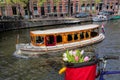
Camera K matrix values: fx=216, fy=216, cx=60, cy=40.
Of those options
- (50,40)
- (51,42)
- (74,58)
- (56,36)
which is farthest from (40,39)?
(74,58)

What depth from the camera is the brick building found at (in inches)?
1949

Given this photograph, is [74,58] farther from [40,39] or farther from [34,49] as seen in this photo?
[40,39]

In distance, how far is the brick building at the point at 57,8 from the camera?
49500mm

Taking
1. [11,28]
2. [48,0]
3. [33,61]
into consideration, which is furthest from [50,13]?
[33,61]

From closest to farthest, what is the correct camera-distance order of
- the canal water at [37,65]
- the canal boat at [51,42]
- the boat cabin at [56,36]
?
the canal water at [37,65]
the canal boat at [51,42]
the boat cabin at [56,36]

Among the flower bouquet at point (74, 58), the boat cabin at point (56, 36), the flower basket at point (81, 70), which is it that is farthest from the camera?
the boat cabin at point (56, 36)

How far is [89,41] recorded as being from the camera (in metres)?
24.7

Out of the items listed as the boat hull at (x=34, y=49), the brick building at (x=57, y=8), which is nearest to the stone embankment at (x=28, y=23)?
the brick building at (x=57, y=8)

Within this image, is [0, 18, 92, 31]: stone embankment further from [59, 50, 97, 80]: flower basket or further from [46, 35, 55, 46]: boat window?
[59, 50, 97, 80]: flower basket

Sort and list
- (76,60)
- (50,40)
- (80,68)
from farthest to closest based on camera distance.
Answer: (50,40) → (76,60) → (80,68)

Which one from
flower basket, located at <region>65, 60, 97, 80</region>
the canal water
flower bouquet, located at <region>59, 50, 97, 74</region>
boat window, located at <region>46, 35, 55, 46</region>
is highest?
flower bouquet, located at <region>59, 50, 97, 74</region>

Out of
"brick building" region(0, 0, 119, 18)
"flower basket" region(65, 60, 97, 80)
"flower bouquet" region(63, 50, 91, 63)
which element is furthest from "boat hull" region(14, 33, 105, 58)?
"brick building" region(0, 0, 119, 18)

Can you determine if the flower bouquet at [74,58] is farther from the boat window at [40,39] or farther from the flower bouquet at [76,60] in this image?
the boat window at [40,39]

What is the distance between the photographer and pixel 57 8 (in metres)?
54.5
